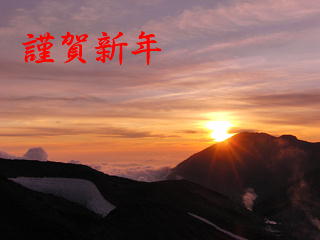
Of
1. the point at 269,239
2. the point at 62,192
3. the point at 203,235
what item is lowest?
the point at 269,239

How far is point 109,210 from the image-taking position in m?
89.4

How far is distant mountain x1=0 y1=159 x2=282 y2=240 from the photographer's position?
2265 inches

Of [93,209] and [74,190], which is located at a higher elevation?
[74,190]

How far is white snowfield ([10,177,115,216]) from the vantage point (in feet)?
292

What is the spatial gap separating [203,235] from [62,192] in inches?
1203

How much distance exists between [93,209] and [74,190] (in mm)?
7728

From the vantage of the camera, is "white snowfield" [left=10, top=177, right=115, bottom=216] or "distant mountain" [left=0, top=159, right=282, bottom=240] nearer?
"distant mountain" [left=0, top=159, right=282, bottom=240]

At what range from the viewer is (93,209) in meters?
87.4

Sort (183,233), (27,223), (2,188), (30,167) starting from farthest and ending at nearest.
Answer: (30,167) → (183,233) → (2,188) → (27,223)

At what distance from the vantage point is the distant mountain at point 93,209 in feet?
189

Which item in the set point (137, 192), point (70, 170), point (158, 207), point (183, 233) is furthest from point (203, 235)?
point (70, 170)

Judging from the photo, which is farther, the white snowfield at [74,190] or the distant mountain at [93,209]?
the white snowfield at [74,190]

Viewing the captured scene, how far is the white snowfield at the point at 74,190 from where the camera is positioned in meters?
88.9

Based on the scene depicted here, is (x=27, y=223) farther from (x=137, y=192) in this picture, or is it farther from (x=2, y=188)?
(x=137, y=192)
